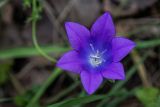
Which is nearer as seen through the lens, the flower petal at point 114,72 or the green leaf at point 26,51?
the flower petal at point 114,72

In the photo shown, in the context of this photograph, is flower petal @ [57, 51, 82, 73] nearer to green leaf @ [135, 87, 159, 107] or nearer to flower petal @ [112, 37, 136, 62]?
flower petal @ [112, 37, 136, 62]

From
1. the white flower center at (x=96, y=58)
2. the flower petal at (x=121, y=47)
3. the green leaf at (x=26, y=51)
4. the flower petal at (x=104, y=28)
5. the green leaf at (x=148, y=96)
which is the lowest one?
the green leaf at (x=148, y=96)

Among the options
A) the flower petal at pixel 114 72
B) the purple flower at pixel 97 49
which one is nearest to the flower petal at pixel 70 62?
the purple flower at pixel 97 49

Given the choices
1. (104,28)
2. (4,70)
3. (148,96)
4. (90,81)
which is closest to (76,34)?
(104,28)

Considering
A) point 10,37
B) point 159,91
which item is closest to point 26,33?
point 10,37

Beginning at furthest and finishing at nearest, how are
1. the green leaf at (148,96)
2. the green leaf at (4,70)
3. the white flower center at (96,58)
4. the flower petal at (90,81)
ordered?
the green leaf at (4,70) → the green leaf at (148,96) → the white flower center at (96,58) → the flower petal at (90,81)

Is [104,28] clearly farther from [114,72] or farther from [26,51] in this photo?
[26,51]

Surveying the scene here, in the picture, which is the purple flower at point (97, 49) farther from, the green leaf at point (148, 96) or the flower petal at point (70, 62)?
the green leaf at point (148, 96)
